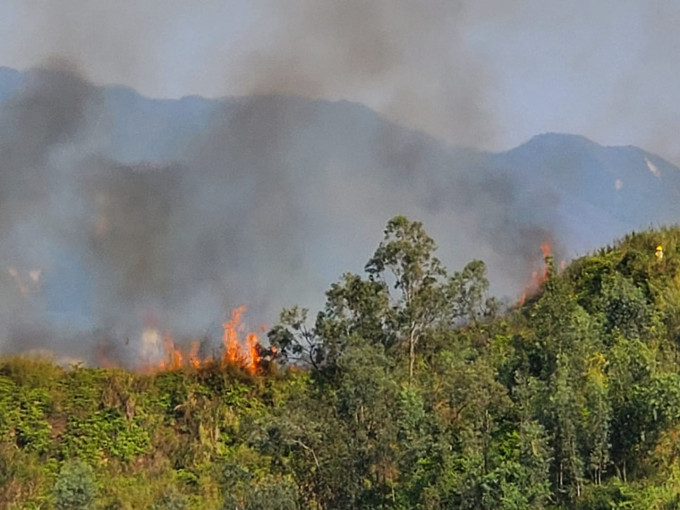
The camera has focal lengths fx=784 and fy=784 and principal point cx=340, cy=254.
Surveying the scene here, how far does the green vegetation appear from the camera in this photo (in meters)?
11.3

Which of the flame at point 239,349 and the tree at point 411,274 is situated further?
the flame at point 239,349

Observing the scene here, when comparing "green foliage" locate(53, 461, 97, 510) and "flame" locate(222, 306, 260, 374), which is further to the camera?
A: "flame" locate(222, 306, 260, 374)

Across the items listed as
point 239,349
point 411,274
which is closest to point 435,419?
point 411,274

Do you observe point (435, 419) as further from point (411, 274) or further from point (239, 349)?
point (239, 349)

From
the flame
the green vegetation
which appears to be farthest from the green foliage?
the flame

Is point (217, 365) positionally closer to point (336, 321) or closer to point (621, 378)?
point (336, 321)

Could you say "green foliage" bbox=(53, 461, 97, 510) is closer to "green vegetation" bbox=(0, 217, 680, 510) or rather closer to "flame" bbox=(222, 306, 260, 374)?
"green vegetation" bbox=(0, 217, 680, 510)

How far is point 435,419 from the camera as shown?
1228 cm

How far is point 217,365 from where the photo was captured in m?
21.6

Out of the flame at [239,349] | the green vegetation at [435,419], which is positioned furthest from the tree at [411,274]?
the flame at [239,349]

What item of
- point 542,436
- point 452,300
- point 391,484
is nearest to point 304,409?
point 391,484

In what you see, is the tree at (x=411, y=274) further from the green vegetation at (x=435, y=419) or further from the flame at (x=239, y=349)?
the flame at (x=239, y=349)

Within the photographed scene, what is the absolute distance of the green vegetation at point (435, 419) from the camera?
11289mm

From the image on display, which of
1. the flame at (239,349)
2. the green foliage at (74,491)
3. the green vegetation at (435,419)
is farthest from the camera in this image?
the flame at (239,349)
